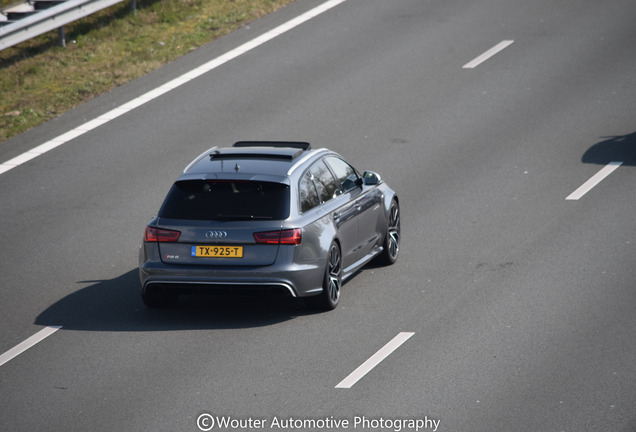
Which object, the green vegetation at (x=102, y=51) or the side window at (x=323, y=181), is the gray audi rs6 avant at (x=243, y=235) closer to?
the side window at (x=323, y=181)

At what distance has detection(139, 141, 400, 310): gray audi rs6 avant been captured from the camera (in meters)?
11.1

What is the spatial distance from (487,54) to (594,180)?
22.5 ft

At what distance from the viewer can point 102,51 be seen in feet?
75.4

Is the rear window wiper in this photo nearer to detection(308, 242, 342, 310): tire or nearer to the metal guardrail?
detection(308, 242, 342, 310): tire

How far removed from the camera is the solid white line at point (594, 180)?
1602 cm

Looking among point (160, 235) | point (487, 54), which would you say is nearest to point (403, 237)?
point (160, 235)

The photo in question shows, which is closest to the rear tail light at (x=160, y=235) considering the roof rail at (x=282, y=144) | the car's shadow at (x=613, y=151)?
the roof rail at (x=282, y=144)

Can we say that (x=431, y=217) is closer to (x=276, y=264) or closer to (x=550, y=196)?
(x=550, y=196)

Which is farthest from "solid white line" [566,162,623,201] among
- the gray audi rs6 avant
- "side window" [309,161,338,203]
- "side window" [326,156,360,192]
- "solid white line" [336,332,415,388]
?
"solid white line" [336,332,415,388]

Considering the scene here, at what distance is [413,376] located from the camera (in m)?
9.49

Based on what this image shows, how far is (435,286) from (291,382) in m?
3.38

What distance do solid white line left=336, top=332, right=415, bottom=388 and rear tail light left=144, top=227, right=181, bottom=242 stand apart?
2.44 m

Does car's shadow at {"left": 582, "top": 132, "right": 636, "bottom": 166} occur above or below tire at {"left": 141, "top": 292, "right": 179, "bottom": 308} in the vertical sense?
below

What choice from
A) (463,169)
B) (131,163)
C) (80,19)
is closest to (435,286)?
(463,169)
